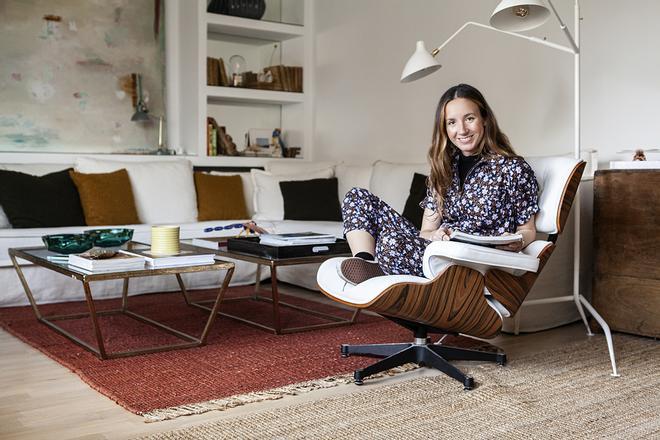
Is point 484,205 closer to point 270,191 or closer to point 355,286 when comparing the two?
point 355,286

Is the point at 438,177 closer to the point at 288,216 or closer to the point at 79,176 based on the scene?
the point at 288,216

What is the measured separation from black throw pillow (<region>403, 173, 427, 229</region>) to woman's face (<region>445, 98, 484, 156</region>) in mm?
1498

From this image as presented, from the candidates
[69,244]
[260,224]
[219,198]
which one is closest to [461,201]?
[69,244]

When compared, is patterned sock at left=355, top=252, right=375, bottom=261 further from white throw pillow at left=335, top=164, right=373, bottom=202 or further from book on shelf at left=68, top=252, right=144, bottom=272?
white throw pillow at left=335, top=164, right=373, bottom=202

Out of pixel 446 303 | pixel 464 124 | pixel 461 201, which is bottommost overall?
pixel 446 303

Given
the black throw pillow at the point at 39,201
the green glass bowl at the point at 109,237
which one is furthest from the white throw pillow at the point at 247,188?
the green glass bowl at the point at 109,237

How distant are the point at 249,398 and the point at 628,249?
1.92m

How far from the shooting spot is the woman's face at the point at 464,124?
2.81 m

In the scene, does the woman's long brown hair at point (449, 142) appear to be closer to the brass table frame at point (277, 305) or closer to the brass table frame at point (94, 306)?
the brass table frame at point (277, 305)

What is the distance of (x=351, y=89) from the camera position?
580cm

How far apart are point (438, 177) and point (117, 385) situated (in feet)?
4.47

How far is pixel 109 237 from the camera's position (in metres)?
3.45

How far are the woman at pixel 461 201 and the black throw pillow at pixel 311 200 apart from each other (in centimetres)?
213

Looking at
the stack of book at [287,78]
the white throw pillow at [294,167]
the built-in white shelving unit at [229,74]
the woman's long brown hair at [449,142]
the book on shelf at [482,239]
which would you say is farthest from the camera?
the stack of book at [287,78]
